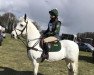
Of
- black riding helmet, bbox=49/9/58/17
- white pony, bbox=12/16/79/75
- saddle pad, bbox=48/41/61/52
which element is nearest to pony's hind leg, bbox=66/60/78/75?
white pony, bbox=12/16/79/75

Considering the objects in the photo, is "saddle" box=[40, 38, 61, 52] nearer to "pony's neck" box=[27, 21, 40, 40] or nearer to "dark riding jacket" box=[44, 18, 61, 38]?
"dark riding jacket" box=[44, 18, 61, 38]

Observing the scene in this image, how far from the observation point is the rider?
36.1 feet

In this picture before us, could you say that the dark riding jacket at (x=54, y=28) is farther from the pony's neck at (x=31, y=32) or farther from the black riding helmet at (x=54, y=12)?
the pony's neck at (x=31, y=32)

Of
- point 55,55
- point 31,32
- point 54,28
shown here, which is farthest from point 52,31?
point 55,55

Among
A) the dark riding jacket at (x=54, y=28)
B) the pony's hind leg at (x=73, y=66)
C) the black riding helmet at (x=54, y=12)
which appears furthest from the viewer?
the pony's hind leg at (x=73, y=66)

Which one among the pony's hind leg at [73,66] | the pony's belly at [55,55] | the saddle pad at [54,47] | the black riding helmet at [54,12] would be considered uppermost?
the black riding helmet at [54,12]

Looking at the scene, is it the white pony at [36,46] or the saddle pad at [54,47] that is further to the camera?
the saddle pad at [54,47]

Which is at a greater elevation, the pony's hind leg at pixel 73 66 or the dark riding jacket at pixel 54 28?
the dark riding jacket at pixel 54 28

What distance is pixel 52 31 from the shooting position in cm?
1112

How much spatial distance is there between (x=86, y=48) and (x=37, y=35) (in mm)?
36293

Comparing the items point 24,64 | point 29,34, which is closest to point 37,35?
point 29,34

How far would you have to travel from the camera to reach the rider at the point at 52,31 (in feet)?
36.1

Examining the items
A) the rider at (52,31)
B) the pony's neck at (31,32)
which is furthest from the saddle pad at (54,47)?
the pony's neck at (31,32)

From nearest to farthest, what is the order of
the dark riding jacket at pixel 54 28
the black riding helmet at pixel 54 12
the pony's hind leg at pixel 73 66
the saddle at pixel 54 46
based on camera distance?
the dark riding jacket at pixel 54 28
the black riding helmet at pixel 54 12
the saddle at pixel 54 46
the pony's hind leg at pixel 73 66
